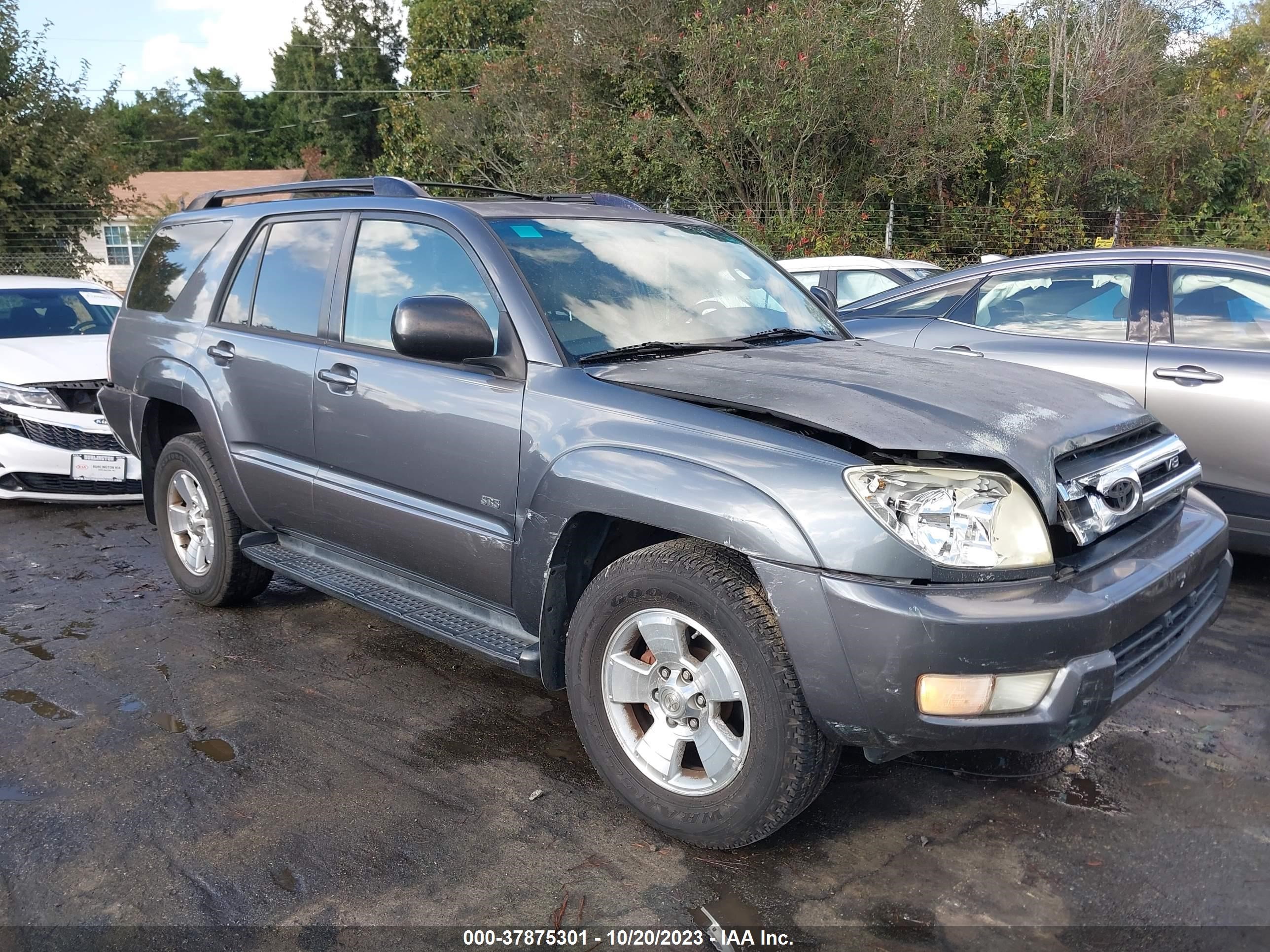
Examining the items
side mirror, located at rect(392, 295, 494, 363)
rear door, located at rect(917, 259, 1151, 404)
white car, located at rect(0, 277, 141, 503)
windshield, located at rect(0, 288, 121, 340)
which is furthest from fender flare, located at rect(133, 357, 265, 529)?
windshield, located at rect(0, 288, 121, 340)

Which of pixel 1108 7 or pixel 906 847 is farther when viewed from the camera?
pixel 1108 7

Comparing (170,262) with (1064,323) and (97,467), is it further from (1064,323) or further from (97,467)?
(1064,323)

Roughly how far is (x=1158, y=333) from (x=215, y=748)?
15.3 ft

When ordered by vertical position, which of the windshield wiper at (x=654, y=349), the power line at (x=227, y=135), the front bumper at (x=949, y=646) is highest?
the power line at (x=227, y=135)

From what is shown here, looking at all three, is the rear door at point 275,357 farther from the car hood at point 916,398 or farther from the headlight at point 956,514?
the headlight at point 956,514

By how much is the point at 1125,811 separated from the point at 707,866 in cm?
131

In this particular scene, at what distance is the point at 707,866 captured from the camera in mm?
2861

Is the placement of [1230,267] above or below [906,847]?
above

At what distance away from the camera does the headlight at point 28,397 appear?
267 inches

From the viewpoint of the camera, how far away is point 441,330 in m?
3.24

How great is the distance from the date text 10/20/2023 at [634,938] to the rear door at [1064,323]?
3.18 meters

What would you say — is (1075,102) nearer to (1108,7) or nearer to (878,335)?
(1108,7)

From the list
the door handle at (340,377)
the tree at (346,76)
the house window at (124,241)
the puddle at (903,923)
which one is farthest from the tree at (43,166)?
the tree at (346,76)

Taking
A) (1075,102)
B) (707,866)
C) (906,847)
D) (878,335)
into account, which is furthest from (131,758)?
(1075,102)
